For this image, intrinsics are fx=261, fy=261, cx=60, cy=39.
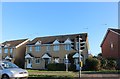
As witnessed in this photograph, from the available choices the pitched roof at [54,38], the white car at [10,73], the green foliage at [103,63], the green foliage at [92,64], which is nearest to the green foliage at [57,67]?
the green foliage at [92,64]

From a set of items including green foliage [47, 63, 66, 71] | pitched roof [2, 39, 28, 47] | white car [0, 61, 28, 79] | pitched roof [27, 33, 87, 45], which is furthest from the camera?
pitched roof [2, 39, 28, 47]

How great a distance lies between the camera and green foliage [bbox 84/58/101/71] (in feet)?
139

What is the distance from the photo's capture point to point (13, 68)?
1970cm

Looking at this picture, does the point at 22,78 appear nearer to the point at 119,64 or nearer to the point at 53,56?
the point at 119,64

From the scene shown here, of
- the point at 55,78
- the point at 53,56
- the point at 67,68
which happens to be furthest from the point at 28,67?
the point at 55,78

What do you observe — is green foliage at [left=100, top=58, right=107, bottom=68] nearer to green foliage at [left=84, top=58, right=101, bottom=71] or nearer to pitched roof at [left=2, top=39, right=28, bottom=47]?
green foliage at [left=84, top=58, right=101, bottom=71]

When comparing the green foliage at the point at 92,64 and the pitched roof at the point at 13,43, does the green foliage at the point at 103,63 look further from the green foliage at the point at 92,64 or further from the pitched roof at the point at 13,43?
the pitched roof at the point at 13,43

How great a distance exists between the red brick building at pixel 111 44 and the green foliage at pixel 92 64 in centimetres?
567

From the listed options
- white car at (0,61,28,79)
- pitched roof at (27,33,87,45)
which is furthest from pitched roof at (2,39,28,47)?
white car at (0,61,28,79)

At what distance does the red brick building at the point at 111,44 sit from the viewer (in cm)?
4797

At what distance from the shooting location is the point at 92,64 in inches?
1688

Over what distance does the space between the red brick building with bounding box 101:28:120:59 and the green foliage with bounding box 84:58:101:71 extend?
5.67 metres

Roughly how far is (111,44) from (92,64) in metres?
9.40

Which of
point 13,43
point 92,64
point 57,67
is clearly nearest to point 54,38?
point 57,67
